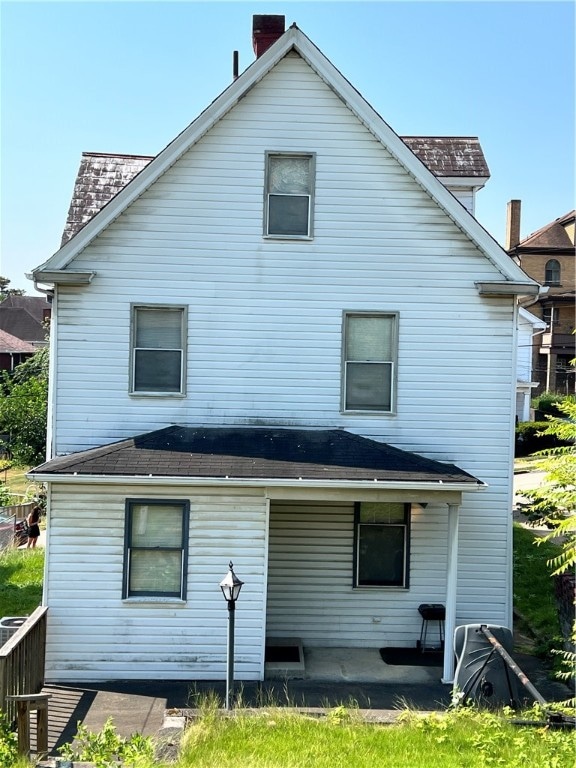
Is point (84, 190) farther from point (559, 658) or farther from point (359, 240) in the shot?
point (559, 658)

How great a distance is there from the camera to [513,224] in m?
54.0

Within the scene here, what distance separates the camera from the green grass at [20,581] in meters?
14.1

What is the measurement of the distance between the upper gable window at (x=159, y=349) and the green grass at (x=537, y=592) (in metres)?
7.20

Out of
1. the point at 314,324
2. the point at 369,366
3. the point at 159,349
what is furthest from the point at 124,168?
the point at 369,366

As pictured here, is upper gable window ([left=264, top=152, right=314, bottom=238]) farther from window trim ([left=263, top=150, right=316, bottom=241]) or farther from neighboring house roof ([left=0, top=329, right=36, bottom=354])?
neighboring house roof ([left=0, top=329, right=36, bottom=354])

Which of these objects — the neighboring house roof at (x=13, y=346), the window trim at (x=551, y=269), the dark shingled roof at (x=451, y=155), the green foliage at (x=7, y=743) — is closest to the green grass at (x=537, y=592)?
the green foliage at (x=7, y=743)

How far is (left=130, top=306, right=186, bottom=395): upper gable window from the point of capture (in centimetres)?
1250

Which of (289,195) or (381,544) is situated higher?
(289,195)

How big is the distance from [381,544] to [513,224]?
4604cm

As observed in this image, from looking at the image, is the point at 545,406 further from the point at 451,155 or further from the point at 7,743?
the point at 7,743

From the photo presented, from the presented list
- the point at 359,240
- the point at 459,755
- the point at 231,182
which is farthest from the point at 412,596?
the point at 231,182

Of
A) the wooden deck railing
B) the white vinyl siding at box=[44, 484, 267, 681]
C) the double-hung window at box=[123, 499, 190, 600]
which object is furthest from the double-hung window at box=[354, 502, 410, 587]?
the wooden deck railing

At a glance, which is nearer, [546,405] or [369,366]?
[369,366]

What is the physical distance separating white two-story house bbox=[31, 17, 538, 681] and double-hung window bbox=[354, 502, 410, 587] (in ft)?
0.09
